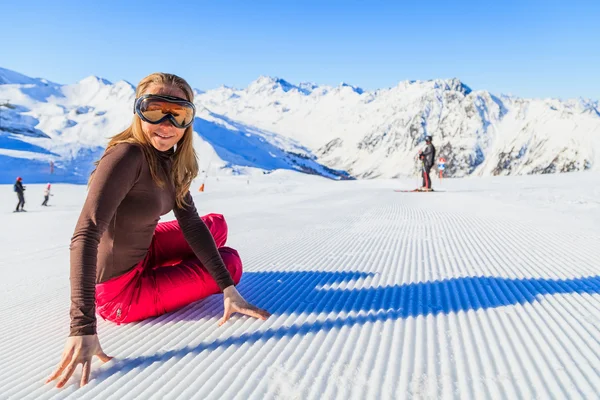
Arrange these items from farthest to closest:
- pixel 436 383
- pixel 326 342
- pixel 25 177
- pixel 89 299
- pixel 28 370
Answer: pixel 25 177 → pixel 326 342 → pixel 28 370 → pixel 89 299 → pixel 436 383

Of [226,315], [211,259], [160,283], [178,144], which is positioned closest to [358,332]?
[226,315]

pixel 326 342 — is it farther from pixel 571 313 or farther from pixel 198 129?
pixel 198 129

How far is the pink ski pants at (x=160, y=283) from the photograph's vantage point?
2174 mm

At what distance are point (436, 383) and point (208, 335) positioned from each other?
1.06m

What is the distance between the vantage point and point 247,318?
7.26 ft

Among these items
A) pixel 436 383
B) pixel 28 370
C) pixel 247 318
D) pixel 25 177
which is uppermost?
pixel 436 383

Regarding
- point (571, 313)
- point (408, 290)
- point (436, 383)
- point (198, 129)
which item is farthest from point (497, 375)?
point (198, 129)

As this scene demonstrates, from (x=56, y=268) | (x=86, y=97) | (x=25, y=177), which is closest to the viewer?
(x=56, y=268)

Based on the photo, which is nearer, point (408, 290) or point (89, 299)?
point (89, 299)

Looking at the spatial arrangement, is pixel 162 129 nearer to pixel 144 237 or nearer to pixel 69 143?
pixel 144 237

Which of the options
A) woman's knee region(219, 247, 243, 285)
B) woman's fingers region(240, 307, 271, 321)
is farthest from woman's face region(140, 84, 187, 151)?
woman's fingers region(240, 307, 271, 321)

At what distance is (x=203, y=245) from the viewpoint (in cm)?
228

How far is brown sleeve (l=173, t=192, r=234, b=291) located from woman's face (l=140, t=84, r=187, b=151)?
1.33 ft

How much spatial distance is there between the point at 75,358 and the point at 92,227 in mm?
490
